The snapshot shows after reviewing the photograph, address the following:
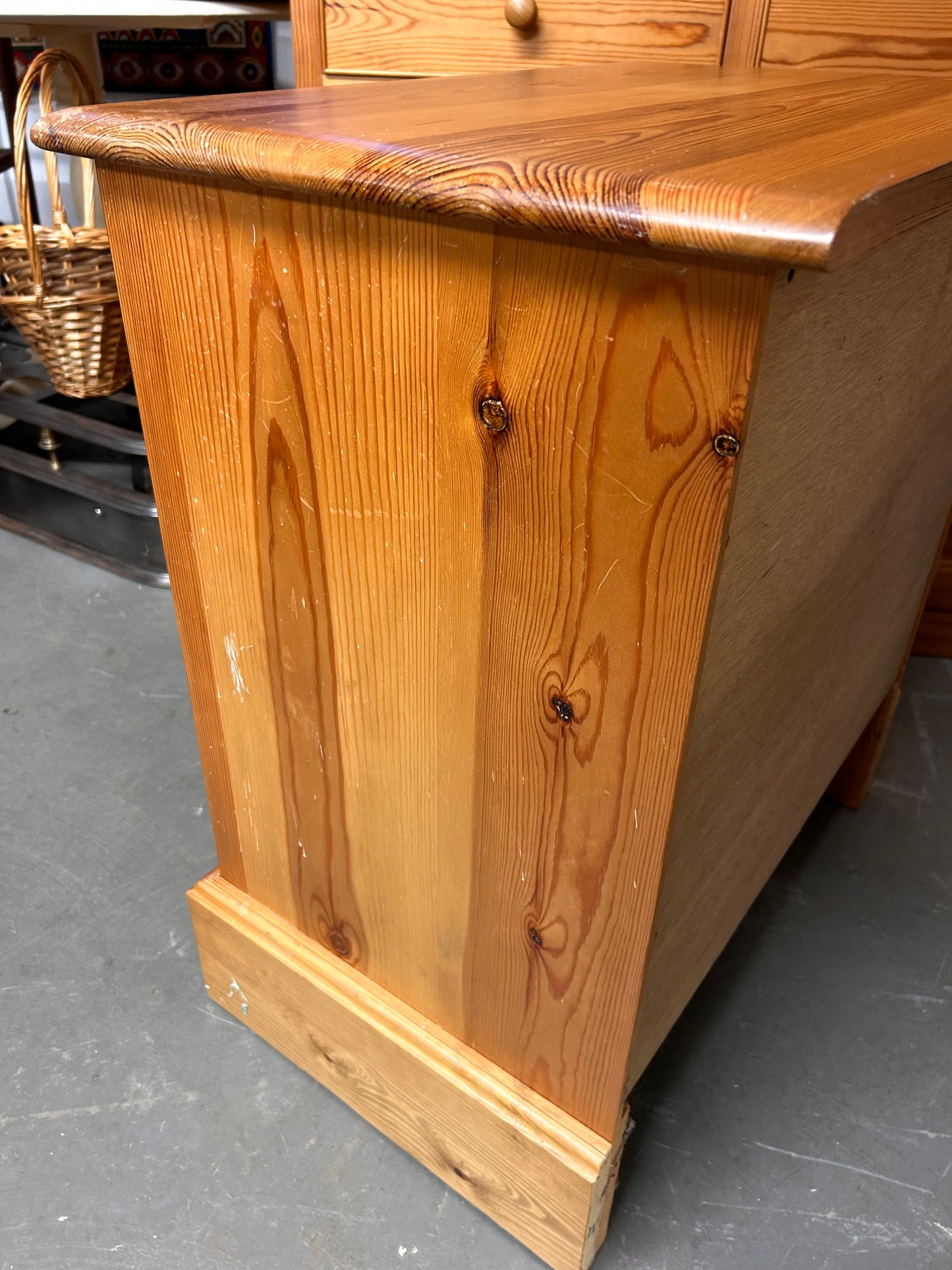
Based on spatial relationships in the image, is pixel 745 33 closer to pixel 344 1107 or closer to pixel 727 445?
pixel 727 445

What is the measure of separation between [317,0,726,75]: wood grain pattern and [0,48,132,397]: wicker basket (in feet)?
1.72

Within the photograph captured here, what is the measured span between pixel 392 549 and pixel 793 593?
24 centimetres

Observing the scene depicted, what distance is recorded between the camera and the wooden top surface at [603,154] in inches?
12.6

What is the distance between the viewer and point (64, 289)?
1383mm

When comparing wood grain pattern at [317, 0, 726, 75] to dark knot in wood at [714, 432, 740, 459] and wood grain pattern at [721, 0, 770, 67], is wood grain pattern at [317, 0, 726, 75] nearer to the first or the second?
wood grain pattern at [721, 0, 770, 67]

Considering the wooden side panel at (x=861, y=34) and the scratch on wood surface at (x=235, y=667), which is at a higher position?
the wooden side panel at (x=861, y=34)

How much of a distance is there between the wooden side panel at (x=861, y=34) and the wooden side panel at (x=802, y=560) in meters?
0.32

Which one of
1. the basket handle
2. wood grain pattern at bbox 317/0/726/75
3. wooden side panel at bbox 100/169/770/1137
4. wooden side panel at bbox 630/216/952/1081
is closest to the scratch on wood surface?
wooden side panel at bbox 100/169/770/1137

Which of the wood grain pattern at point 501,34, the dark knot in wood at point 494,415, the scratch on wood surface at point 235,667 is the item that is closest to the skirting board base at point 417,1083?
the scratch on wood surface at point 235,667

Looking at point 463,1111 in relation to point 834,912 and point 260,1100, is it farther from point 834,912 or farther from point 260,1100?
point 834,912

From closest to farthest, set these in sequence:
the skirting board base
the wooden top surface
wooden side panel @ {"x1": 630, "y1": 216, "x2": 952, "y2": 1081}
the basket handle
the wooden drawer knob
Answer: the wooden top surface, wooden side panel @ {"x1": 630, "y1": 216, "x2": 952, "y2": 1081}, the skirting board base, the wooden drawer knob, the basket handle

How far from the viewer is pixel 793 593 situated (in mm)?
552

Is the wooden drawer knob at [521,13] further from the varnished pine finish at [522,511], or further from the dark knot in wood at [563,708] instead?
the dark knot in wood at [563,708]

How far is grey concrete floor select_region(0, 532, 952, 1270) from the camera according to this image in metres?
0.74
